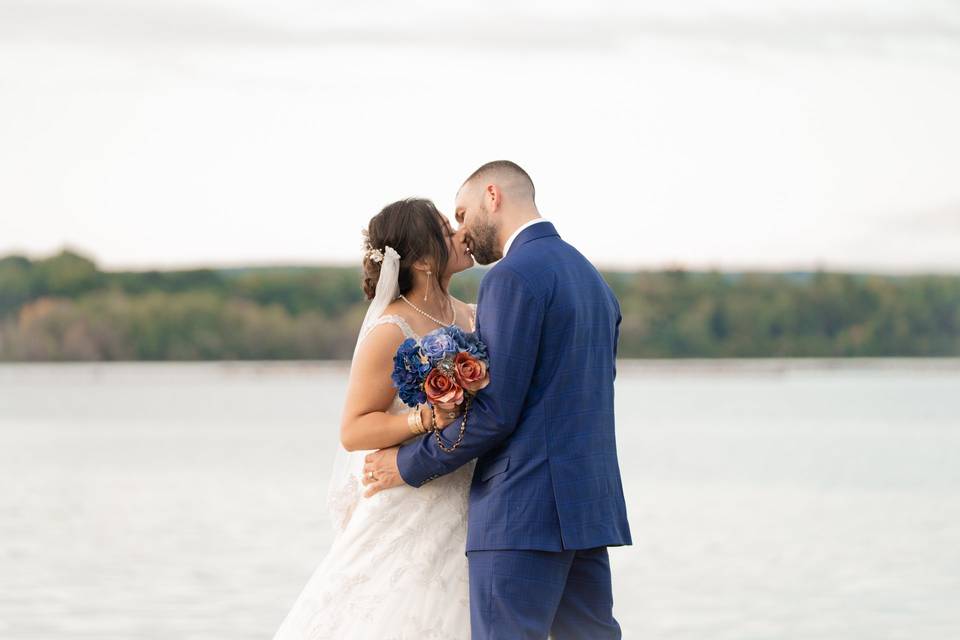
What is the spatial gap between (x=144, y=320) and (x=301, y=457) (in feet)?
152

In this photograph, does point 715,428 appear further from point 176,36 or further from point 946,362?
point 946,362

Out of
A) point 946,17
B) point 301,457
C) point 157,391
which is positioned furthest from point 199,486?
point 946,17

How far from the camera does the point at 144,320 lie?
200ft

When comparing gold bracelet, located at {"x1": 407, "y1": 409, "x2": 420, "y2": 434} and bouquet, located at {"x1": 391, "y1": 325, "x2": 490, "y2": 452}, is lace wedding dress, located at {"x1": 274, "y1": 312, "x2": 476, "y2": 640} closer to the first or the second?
gold bracelet, located at {"x1": 407, "y1": 409, "x2": 420, "y2": 434}

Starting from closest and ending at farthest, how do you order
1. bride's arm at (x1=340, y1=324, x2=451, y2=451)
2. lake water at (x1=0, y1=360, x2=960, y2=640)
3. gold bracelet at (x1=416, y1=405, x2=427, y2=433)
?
gold bracelet at (x1=416, y1=405, x2=427, y2=433) → bride's arm at (x1=340, y1=324, x2=451, y2=451) → lake water at (x1=0, y1=360, x2=960, y2=640)

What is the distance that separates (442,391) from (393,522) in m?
0.50

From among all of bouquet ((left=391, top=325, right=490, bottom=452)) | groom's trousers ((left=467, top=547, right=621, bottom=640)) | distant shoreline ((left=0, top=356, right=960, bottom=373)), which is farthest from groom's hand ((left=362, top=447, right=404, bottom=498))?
distant shoreline ((left=0, top=356, right=960, bottom=373))

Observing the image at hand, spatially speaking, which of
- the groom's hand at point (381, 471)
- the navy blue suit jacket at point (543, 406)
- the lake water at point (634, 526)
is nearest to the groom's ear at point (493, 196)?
the navy blue suit jacket at point (543, 406)

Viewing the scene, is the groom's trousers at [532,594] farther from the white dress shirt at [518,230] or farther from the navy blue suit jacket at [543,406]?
the white dress shirt at [518,230]

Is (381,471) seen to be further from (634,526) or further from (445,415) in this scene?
(634,526)

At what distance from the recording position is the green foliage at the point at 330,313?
199 ft

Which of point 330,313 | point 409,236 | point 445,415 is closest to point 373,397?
point 445,415

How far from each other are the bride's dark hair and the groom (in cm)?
34

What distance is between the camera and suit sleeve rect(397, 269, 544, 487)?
119 inches
